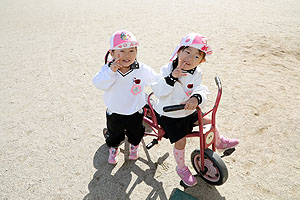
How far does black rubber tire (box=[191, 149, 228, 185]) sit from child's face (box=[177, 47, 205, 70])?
31.6 inches

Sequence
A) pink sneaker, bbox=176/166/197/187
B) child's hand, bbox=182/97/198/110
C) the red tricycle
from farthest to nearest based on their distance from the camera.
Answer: pink sneaker, bbox=176/166/197/187 < the red tricycle < child's hand, bbox=182/97/198/110

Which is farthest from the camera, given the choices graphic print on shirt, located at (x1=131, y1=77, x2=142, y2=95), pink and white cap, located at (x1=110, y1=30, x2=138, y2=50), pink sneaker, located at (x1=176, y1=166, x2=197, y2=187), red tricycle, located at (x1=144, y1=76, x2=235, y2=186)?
pink sneaker, located at (x1=176, y1=166, x2=197, y2=187)

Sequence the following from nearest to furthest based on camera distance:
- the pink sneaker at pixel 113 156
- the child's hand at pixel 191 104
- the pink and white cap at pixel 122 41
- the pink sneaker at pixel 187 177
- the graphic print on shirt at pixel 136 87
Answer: the child's hand at pixel 191 104, the pink and white cap at pixel 122 41, the graphic print on shirt at pixel 136 87, the pink sneaker at pixel 187 177, the pink sneaker at pixel 113 156

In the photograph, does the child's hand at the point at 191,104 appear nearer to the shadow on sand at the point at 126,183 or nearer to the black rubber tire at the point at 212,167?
the black rubber tire at the point at 212,167

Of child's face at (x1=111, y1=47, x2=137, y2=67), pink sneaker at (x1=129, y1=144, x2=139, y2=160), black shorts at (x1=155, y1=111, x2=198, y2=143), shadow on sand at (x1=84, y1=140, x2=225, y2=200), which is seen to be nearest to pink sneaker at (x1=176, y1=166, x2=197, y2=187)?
shadow on sand at (x1=84, y1=140, x2=225, y2=200)

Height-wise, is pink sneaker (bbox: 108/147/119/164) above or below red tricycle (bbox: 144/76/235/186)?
below

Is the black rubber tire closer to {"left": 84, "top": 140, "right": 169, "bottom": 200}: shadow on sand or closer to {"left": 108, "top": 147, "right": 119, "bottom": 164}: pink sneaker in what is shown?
{"left": 84, "top": 140, "right": 169, "bottom": 200}: shadow on sand

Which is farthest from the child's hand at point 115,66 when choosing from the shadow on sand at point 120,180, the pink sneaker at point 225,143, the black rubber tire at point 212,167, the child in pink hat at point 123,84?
the pink sneaker at point 225,143

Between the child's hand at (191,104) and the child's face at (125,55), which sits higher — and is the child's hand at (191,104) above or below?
below

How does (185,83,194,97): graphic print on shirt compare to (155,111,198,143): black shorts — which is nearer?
(185,83,194,97): graphic print on shirt

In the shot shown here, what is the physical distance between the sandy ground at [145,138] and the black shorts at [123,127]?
0.94 ft

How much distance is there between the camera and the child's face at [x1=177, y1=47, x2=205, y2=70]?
2021 mm

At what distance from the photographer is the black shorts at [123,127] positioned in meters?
2.53

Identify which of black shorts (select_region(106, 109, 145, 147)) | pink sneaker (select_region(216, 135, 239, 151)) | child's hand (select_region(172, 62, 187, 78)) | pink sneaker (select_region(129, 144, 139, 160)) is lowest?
pink sneaker (select_region(129, 144, 139, 160))
